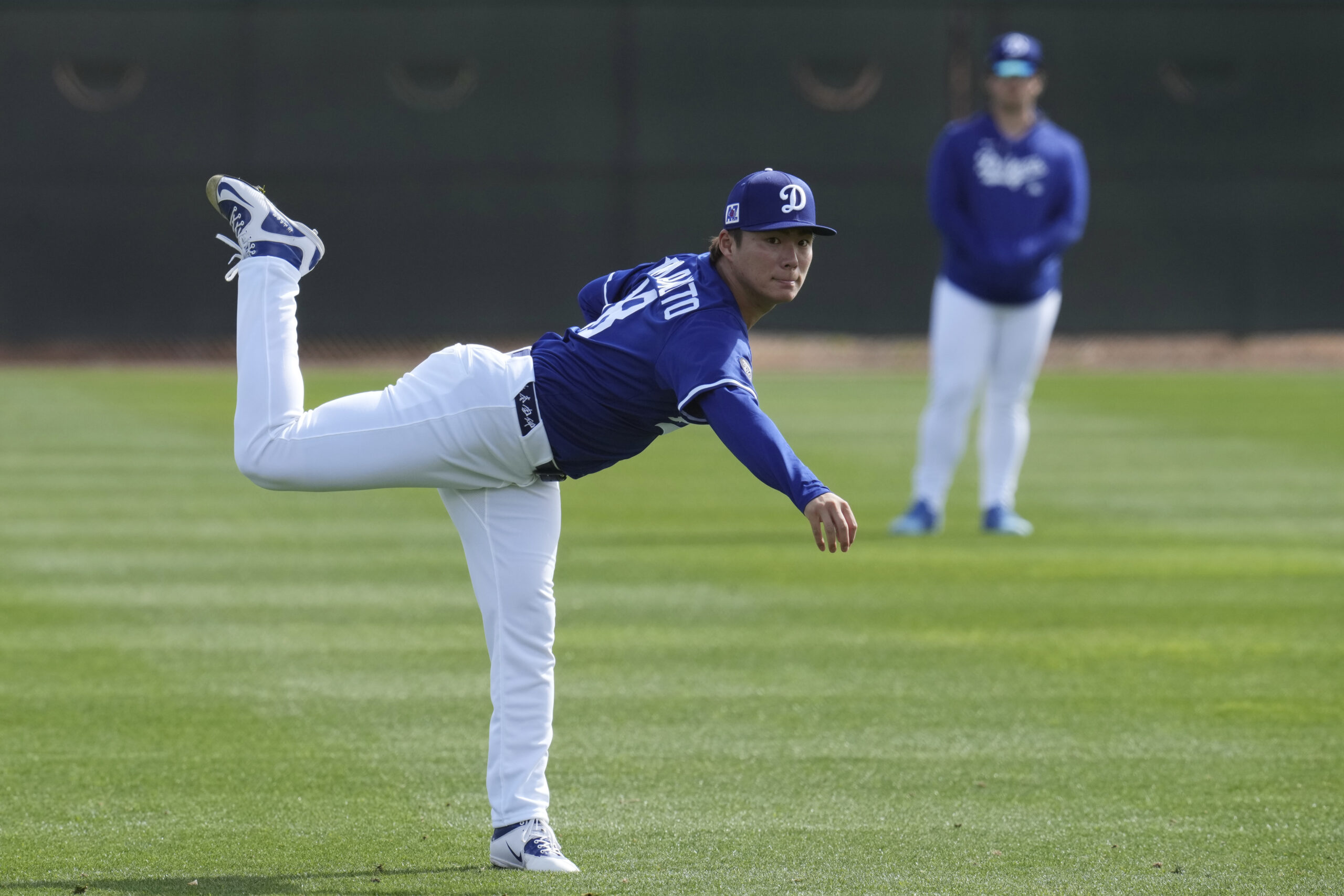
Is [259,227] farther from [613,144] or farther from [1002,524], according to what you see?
[613,144]

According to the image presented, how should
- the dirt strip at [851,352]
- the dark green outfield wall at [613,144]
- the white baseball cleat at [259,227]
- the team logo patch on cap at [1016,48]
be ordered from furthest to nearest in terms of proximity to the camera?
the dirt strip at [851,352] → the dark green outfield wall at [613,144] → the team logo patch on cap at [1016,48] → the white baseball cleat at [259,227]

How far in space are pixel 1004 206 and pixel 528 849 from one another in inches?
240

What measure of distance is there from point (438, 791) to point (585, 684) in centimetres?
128

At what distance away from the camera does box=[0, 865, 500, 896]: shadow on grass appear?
13.5ft

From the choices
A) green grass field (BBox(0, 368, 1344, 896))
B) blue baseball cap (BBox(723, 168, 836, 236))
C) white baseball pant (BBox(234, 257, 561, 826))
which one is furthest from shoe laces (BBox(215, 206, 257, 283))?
green grass field (BBox(0, 368, 1344, 896))

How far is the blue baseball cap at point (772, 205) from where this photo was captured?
13.9 feet

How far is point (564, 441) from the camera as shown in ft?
14.5

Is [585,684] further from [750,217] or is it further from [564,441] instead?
[750,217]

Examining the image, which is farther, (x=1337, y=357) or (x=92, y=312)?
(x=1337, y=357)

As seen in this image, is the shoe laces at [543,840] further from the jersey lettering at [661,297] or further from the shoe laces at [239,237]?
the shoe laces at [239,237]

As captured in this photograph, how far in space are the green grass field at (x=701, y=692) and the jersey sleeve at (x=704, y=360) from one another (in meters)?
1.13

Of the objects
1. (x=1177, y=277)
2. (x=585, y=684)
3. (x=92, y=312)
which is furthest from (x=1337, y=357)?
(x=585, y=684)

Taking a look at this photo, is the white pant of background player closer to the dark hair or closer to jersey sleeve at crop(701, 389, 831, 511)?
the dark hair

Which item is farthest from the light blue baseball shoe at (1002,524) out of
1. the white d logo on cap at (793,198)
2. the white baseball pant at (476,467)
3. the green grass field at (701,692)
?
the white d logo on cap at (793,198)
